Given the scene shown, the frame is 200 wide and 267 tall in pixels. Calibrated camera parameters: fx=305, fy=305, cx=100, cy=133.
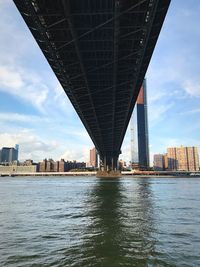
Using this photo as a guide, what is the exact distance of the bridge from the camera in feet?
75.7

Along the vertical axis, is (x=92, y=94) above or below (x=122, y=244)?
above

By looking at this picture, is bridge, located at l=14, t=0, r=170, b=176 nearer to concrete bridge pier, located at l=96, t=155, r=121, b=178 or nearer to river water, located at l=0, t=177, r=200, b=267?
river water, located at l=0, t=177, r=200, b=267

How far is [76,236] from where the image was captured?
41.1 feet

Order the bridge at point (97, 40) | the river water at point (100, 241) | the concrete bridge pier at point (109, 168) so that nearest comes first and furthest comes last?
the river water at point (100, 241) → the bridge at point (97, 40) → the concrete bridge pier at point (109, 168)

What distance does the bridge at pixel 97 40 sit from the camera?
23.1m

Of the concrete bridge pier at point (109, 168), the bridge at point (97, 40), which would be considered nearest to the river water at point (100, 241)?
the bridge at point (97, 40)

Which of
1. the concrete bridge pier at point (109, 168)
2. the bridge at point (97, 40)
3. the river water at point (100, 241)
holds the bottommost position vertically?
the river water at point (100, 241)

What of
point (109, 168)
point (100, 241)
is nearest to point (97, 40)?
point (100, 241)

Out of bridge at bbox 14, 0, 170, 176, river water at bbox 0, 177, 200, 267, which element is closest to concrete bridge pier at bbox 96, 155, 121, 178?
bridge at bbox 14, 0, 170, 176

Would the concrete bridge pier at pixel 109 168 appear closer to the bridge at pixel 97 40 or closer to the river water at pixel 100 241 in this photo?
the bridge at pixel 97 40

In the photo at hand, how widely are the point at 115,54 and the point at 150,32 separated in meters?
5.33

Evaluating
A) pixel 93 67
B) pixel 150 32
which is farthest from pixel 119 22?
pixel 93 67

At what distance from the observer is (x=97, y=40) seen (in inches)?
1145

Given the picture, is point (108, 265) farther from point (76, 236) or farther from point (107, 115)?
point (107, 115)
